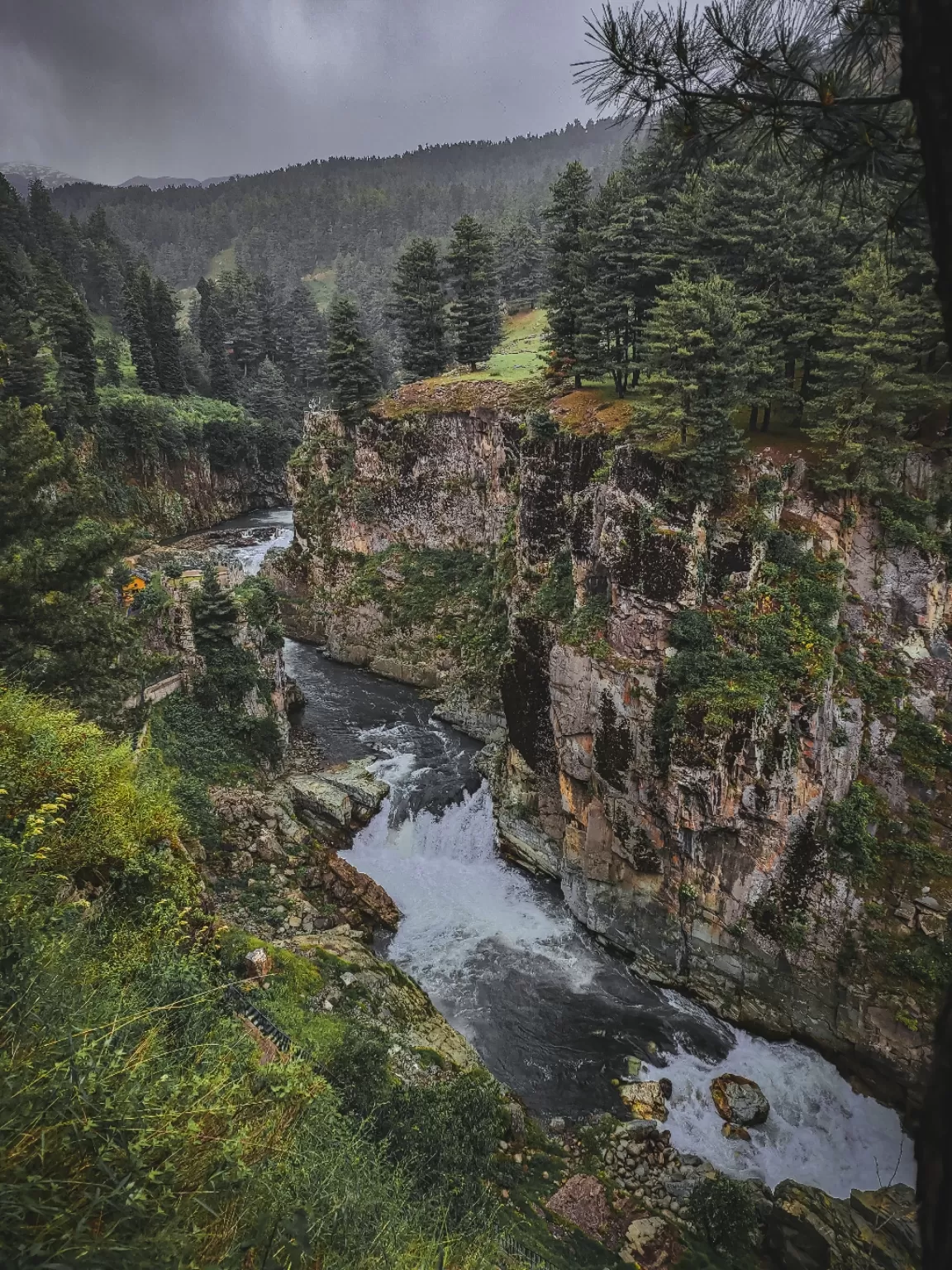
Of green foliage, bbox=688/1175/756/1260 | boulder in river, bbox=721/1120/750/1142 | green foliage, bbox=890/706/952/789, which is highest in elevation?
green foliage, bbox=890/706/952/789

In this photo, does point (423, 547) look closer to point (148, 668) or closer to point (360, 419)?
point (360, 419)

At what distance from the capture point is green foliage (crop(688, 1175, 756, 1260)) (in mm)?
11930

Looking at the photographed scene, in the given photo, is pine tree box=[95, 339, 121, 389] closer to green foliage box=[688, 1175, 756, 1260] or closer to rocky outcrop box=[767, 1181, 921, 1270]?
green foliage box=[688, 1175, 756, 1260]

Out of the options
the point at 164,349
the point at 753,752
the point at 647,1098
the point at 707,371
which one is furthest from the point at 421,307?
the point at 647,1098

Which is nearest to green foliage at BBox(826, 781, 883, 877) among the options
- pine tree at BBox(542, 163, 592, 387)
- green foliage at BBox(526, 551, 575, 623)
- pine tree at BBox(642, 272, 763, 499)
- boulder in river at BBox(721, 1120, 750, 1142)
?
boulder in river at BBox(721, 1120, 750, 1142)

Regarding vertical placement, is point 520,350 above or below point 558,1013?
above

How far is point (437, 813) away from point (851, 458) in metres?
17.3

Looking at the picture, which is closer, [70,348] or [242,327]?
[70,348]

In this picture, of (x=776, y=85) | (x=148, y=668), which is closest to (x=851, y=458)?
(x=776, y=85)

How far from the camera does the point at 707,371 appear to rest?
1833 centimetres

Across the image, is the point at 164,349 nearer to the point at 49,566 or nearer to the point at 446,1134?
the point at 49,566

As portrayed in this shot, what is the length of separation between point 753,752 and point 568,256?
22541 mm

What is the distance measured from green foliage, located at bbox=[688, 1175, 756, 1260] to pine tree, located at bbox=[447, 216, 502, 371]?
38074 mm

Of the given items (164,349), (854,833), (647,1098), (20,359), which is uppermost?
(164,349)
